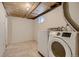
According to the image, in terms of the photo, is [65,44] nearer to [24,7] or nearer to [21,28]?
[21,28]

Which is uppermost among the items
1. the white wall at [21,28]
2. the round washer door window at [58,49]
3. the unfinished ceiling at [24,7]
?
the unfinished ceiling at [24,7]

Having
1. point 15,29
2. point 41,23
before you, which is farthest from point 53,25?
point 15,29

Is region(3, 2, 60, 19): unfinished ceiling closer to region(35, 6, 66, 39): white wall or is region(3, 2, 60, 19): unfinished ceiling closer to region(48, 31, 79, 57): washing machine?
region(35, 6, 66, 39): white wall

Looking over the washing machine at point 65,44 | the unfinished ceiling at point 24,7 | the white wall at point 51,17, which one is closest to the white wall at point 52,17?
the white wall at point 51,17

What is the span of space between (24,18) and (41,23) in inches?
12.2

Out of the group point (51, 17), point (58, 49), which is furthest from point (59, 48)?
point (51, 17)

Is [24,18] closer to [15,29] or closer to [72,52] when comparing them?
[15,29]

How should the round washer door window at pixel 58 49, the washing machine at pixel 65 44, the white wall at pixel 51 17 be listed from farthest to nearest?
the white wall at pixel 51 17, the round washer door window at pixel 58 49, the washing machine at pixel 65 44

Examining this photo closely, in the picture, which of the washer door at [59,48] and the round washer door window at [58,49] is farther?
the round washer door window at [58,49]

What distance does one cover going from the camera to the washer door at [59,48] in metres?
1.34

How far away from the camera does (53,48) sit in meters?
1.67

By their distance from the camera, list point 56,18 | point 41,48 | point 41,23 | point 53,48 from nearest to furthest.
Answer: point 53,48, point 41,23, point 56,18, point 41,48

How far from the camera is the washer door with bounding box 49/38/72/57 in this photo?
Result: 4.41 ft

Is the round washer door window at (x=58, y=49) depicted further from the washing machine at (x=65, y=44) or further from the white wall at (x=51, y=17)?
the white wall at (x=51, y=17)
